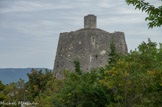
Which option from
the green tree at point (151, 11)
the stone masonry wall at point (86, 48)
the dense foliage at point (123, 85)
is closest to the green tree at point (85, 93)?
the dense foliage at point (123, 85)

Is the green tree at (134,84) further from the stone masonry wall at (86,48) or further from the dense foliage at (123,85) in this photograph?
the stone masonry wall at (86,48)

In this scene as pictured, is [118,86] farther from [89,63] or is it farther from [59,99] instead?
[89,63]

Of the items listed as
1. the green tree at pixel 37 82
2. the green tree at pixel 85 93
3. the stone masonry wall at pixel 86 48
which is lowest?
the green tree at pixel 85 93

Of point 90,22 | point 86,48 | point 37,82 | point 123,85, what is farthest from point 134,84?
point 90,22

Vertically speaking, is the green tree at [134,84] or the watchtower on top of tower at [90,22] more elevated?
the watchtower on top of tower at [90,22]

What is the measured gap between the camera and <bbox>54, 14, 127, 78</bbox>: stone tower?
36588mm

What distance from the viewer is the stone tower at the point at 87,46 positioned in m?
36.6

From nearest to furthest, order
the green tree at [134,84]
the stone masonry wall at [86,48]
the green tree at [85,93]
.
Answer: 1. the green tree at [134,84]
2. the green tree at [85,93]
3. the stone masonry wall at [86,48]

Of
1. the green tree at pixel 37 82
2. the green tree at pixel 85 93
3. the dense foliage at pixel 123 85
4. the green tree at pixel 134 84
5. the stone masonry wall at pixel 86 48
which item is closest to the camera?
the green tree at pixel 134 84

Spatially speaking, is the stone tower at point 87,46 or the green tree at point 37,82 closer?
the green tree at point 37,82

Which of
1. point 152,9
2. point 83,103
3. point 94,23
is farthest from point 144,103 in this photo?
point 94,23

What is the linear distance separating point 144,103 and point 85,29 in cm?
2551

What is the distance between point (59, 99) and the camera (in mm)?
17641

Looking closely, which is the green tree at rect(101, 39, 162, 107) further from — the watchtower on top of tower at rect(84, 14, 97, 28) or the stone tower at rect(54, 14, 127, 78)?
the watchtower on top of tower at rect(84, 14, 97, 28)
